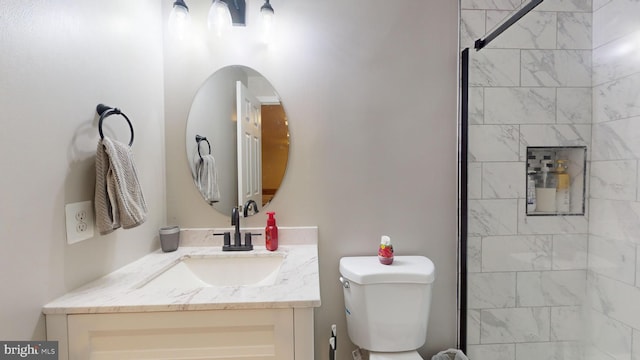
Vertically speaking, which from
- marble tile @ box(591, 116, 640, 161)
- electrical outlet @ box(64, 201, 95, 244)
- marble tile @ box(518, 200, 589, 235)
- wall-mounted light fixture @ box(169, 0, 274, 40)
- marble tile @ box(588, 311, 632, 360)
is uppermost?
Answer: wall-mounted light fixture @ box(169, 0, 274, 40)

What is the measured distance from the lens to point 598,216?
4.28 ft

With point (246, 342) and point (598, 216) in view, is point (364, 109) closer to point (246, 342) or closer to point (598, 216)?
point (246, 342)

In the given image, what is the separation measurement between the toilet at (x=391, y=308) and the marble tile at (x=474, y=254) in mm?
319

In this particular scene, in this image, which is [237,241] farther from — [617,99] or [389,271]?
[617,99]

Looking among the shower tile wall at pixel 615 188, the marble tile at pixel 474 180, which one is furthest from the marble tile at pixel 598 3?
the marble tile at pixel 474 180

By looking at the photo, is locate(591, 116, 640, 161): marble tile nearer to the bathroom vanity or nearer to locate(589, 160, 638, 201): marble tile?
locate(589, 160, 638, 201): marble tile

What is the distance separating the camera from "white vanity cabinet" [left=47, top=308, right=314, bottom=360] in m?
0.76

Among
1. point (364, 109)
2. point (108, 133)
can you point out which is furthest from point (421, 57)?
point (108, 133)

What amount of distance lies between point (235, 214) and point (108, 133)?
1.89 ft

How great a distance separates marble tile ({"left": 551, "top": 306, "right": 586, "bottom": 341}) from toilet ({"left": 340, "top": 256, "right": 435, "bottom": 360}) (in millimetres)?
693

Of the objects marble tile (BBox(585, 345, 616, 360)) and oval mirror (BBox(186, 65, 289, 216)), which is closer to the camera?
marble tile (BBox(585, 345, 616, 360))

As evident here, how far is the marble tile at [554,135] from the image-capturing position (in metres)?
1.33

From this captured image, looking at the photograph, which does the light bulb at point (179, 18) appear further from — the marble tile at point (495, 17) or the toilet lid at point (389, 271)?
the marble tile at point (495, 17)

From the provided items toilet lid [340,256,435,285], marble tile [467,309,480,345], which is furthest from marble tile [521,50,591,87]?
marble tile [467,309,480,345]
